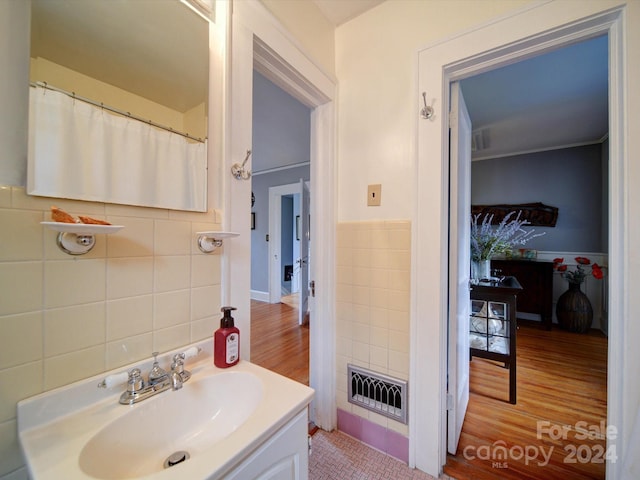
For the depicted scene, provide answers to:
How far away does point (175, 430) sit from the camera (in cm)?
70

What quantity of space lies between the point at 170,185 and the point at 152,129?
0.57ft

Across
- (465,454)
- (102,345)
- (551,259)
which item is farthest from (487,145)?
(102,345)

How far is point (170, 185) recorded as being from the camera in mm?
815

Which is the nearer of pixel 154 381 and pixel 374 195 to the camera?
pixel 154 381

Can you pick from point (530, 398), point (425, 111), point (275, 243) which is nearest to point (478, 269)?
point (530, 398)

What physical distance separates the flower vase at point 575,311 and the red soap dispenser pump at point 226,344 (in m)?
4.10

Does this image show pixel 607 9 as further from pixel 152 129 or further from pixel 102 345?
pixel 102 345

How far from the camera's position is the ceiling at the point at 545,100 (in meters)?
1.82

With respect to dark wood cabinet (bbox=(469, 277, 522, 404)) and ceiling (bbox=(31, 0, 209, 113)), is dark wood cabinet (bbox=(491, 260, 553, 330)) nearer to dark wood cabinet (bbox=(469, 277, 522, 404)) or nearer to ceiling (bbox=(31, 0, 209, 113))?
dark wood cabinet (bbox=(469, 277, 522, 404))

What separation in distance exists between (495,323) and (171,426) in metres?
2.17

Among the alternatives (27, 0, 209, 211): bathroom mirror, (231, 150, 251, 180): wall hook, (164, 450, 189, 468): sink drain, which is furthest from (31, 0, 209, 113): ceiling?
(164, 450, 189, 468): sink drain

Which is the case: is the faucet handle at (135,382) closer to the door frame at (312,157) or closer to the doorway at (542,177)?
the door frame at (312,157)

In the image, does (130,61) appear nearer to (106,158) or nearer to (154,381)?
(106,158)

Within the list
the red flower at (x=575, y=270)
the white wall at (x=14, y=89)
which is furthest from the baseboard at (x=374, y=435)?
the red flower at (x=575, y=270)
